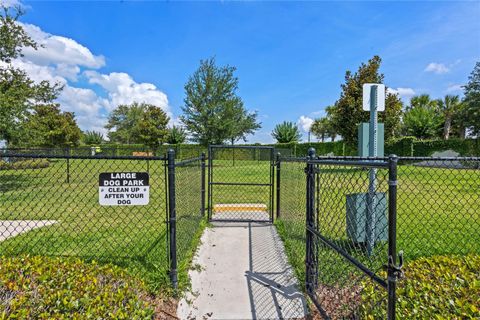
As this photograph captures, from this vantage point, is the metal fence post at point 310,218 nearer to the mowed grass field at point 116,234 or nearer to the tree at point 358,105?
the mowed grass field at point 116,234

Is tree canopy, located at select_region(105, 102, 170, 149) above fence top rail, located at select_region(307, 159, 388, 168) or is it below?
above

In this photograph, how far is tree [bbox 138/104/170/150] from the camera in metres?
31.3

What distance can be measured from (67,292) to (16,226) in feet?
13.6

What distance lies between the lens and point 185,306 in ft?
9.50

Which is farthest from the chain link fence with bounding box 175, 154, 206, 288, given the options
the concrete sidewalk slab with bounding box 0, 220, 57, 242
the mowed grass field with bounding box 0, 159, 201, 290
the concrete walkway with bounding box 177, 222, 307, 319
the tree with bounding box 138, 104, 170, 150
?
the tree with bounding box 138, 104, 170, 150

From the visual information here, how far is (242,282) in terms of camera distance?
3.38 metres

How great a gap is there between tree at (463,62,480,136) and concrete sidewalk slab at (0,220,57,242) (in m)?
30.8

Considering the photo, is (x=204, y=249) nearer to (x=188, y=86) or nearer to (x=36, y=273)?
(x=36, y=273)

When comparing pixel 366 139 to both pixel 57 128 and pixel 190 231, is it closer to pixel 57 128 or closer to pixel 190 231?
pixel 190 231

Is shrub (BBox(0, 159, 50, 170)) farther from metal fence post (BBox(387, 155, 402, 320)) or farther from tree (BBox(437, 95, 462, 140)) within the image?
tree (BBox(437, 95, 462, 140))

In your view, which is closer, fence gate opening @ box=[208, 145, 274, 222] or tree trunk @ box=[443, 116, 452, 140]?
fence gate opening @ box=[208, 145, 274, 222]

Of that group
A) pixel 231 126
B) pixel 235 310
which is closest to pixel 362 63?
pixel 231 126

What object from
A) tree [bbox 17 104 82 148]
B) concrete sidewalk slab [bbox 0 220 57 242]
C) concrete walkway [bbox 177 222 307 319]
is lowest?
concrete walkway [bbox 177 222 307 319]

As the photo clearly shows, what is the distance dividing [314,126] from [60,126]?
4735 centimetres
